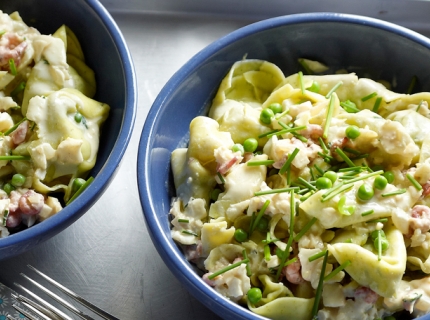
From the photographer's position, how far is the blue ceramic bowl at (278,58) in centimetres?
170

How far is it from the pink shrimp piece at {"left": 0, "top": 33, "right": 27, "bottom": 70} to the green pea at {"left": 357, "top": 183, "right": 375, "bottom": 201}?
1151 mm

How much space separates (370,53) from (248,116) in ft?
1.68

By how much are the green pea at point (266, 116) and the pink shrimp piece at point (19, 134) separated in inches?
28.9

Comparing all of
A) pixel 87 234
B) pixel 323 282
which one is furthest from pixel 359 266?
pixel 87 234

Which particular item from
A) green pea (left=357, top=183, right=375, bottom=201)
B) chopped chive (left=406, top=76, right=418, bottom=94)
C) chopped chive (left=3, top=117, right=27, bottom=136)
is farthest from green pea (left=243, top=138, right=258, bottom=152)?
chopped chive (left=3, top=117, right=27, bottom=136)

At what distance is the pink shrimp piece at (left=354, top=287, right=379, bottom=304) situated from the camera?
1.41m

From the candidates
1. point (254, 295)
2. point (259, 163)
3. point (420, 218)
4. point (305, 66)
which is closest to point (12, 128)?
point (259, 163)

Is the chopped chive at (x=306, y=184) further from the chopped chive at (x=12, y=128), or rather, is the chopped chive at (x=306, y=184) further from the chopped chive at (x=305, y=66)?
the chopped chive at (x=12, y=128)

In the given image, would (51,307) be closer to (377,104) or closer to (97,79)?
(97,79)

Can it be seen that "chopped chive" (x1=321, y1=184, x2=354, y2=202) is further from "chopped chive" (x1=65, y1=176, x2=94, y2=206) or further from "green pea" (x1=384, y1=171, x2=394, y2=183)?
"chopped chive" (x1=65, y1=176, x2=94, y2=206)

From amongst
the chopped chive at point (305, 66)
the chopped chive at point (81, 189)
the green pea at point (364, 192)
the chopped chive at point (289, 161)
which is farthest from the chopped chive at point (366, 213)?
the chopped chive at point (81, 189)

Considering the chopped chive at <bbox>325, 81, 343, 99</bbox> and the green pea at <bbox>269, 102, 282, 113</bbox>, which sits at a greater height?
the chopped chive at <bbox>325, 81, 343, 99</bbox>

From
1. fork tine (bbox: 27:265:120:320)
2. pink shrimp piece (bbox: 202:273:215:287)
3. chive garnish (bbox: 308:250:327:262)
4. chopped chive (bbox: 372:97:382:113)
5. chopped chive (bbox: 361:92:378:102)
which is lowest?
fork tine (bbox: 27:265:120:320)

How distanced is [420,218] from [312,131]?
39 cm
